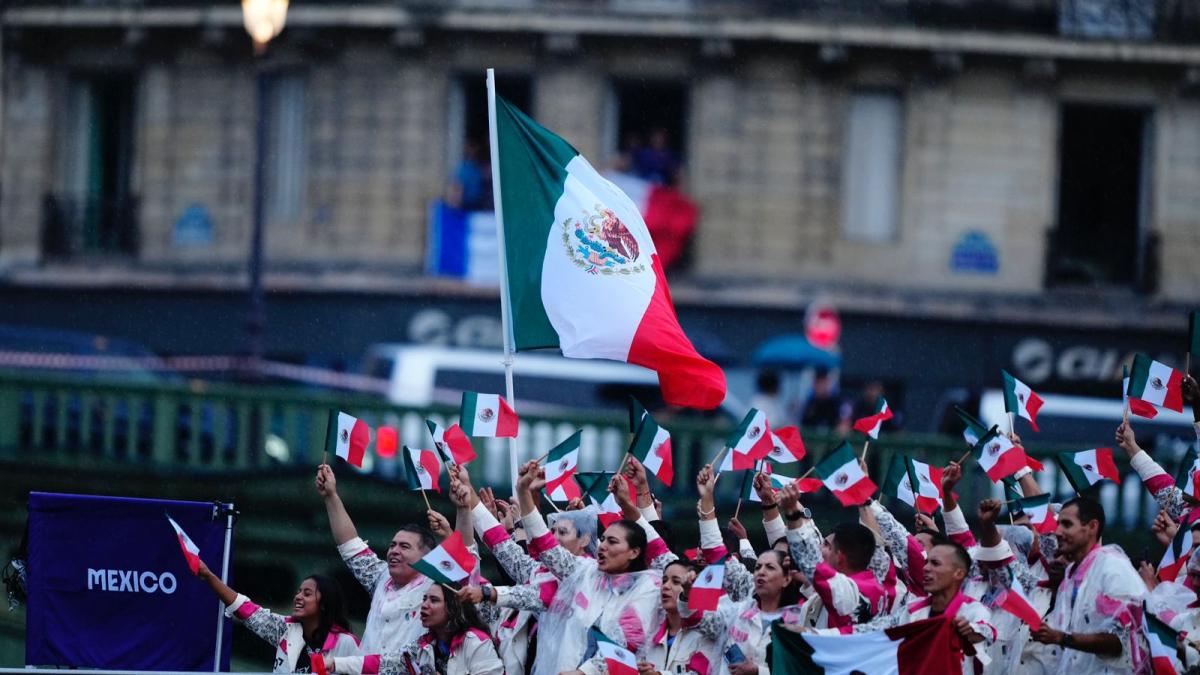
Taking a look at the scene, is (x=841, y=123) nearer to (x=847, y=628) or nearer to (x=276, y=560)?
(x=276, y=560)

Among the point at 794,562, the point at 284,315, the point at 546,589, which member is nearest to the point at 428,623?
the point at 546,589

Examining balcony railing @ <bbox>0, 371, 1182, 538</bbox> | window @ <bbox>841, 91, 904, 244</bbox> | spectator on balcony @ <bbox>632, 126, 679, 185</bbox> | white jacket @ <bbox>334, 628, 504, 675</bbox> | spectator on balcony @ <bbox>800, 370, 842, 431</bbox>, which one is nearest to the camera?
white jacket @ <bbox>334, 628, 504, 675</bbox>

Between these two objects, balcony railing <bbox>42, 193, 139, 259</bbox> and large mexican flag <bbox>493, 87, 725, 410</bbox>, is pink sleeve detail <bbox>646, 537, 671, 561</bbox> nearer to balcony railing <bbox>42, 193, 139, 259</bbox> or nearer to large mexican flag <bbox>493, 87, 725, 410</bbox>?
large mexican flag <bbox>493, 87, 725, 410</bbox>

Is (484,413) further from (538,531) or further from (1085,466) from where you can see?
(1085,466)

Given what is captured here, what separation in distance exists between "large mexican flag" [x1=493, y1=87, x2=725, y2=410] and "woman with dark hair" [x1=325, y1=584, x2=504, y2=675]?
70.9 inches

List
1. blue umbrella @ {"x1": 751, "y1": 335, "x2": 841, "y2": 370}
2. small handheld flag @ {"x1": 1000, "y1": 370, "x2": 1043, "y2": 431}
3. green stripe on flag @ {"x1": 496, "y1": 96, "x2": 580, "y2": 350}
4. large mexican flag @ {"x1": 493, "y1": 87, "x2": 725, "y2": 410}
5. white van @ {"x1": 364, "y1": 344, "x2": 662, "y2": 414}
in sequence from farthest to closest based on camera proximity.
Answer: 1. blue umbrella @ {"x1": 751, "y1": 335, "x2": 841, "y2": 370}
2. white van @ {"x1": 364, "y1": 344, "x2": 662, "y2": 414}
3. green stripe on flag @ {"x1": 496, "y1": 96, "x2": 580, "y2": 350}
4. large mexican flag @ {"x1": 493, "y1": 87, "x2": 725, "y2": 410}
5. small handheld flag @ {"x1": 1000, "y1": 370, "x2": 1043, "y2": 431}

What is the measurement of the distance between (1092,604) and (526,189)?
4000 mm

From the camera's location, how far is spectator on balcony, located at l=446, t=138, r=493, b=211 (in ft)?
93.6

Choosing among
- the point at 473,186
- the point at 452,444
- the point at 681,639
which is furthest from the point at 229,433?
the point at 473,186

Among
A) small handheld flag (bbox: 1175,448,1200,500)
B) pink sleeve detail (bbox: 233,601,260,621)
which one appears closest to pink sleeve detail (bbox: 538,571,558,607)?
pink sleeve detail (bbox: 233,601,260,621)

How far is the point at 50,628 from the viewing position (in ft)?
40.2

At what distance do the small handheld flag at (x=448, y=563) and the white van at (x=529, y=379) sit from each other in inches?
500

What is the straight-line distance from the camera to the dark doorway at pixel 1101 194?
29797 mm

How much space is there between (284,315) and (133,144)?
3.65 meters
